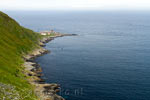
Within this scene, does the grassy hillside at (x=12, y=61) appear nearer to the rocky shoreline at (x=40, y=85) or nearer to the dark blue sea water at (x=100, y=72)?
the rocky shoreline at (x=40, y=85)

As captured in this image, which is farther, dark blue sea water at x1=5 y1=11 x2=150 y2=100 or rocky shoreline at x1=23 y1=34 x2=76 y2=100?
dark blue sea water at x1=5 y1=11 x2=150 y2=100

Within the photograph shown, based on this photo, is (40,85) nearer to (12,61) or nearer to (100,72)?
(12,61)

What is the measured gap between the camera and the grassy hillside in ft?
217

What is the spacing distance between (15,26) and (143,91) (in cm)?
11500

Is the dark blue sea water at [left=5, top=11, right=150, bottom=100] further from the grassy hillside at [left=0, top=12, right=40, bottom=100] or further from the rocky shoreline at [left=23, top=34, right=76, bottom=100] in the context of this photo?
the grassy hillside at [left=0, top=12, right=40, bottom=100]

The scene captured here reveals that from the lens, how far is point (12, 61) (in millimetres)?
107250

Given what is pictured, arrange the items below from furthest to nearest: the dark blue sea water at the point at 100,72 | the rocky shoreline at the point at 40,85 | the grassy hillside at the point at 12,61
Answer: the dark blue sea water at the point at 100,72 → the rocky shoreline at the point at 40,85 → the grassy hillside at the point at 12,61

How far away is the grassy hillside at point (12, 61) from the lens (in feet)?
217

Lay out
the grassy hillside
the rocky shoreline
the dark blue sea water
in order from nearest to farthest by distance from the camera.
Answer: the grassy hillside < the rocky shoreline < the dark blue sea water

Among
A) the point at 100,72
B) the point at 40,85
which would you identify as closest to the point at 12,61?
the point at 40,85

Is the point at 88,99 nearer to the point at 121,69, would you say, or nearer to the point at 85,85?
the point at 85,85

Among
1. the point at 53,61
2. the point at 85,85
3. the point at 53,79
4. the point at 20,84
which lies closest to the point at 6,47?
the point at 53,61

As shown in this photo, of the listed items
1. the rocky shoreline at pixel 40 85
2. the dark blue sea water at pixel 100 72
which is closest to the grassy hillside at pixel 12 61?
the rocky shoreline at pixel 40 85

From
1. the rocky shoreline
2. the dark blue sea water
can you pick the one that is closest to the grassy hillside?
the rocky shoreline
